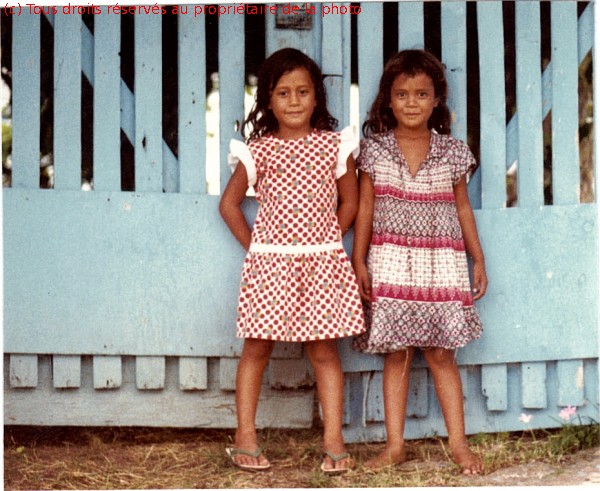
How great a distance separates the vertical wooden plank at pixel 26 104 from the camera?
13.5 feet

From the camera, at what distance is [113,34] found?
414cm

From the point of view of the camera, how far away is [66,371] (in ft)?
13.9

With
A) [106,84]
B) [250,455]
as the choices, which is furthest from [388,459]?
[106,84]

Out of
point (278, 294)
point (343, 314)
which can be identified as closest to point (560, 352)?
point (343, 314)

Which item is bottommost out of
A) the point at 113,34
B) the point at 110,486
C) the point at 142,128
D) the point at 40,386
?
the point at 110,486

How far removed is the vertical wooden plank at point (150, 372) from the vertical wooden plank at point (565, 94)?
191 cm

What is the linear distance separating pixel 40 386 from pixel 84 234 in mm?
725

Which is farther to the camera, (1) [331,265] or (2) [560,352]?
(2) [560,352]

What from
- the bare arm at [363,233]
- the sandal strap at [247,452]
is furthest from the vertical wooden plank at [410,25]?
the sandal strap at [247,452]

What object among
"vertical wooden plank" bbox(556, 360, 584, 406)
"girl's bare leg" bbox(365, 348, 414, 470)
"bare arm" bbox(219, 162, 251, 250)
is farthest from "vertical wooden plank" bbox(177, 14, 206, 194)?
"vertical wooden plank" bbox(556, 360, 584, 406)

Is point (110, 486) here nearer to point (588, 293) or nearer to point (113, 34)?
point (113, 34)

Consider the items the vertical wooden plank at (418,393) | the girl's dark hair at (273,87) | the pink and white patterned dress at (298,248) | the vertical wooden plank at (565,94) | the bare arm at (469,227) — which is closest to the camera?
the pink and white patterned dress at (298,248)

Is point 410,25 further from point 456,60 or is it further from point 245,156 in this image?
point 245,156

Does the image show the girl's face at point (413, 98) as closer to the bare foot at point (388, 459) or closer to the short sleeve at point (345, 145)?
the short sleeve at point (345, 145)
